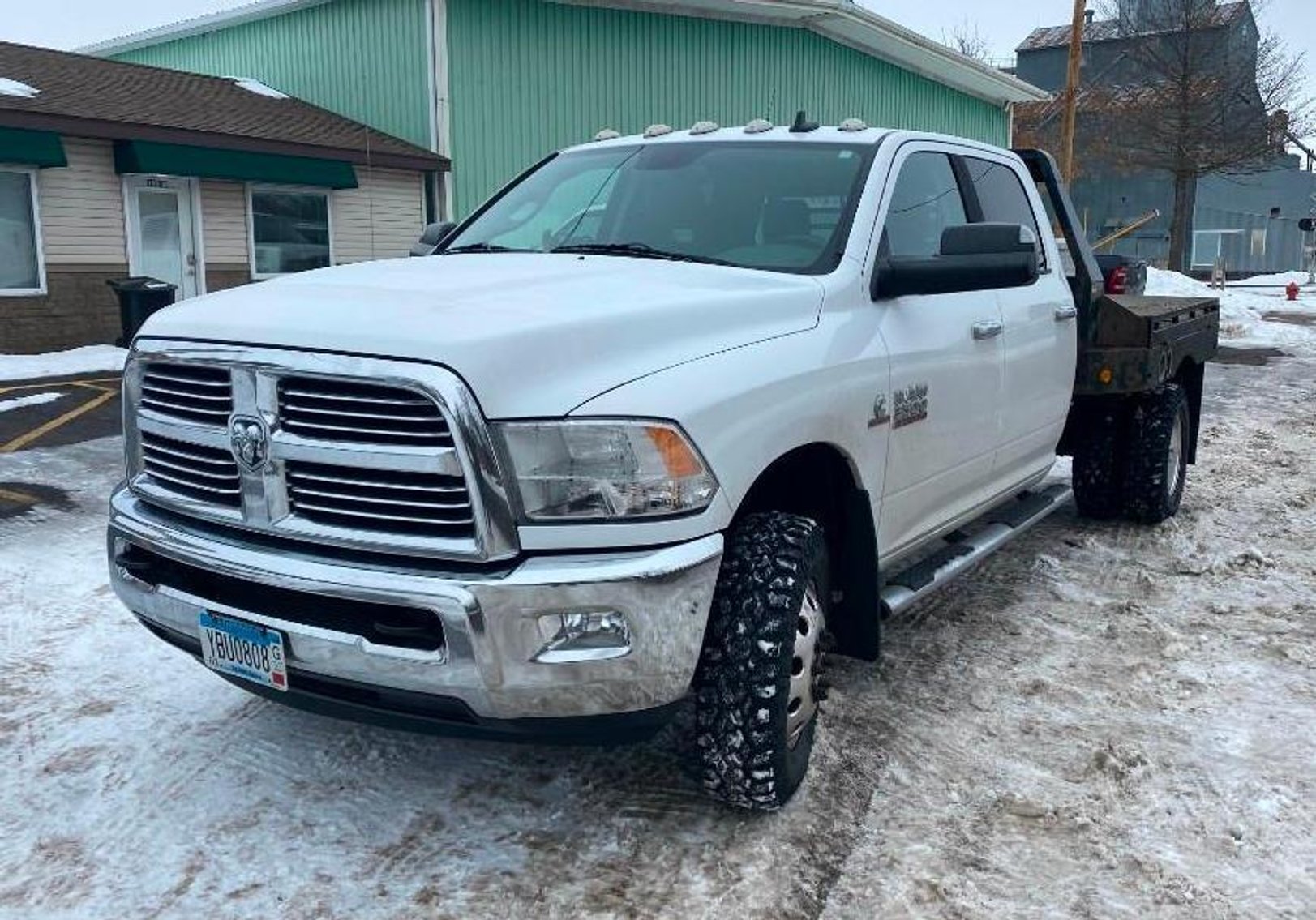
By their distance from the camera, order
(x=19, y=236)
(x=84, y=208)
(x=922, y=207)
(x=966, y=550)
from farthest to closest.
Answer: (x=84, y=208) < (x=19, y=236) < (x=966, y=550) < (x=922, y=207)

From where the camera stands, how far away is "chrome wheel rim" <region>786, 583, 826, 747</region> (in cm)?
310

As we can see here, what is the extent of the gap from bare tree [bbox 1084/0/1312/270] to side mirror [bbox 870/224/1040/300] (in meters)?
33.3

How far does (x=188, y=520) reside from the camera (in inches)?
122

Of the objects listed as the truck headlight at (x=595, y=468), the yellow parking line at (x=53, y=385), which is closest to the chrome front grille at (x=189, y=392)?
the truck headlight at (x=595, y=468)

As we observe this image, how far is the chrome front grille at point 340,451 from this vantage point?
2.60 m

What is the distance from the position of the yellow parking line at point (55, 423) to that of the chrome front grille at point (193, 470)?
577 centimetres

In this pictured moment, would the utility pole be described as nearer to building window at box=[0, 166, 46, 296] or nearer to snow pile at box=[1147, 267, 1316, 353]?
snow pile at box=[1147, 267, 1316, 353]

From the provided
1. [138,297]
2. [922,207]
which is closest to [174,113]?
[138,297]

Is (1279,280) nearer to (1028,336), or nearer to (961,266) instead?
(1028,336)

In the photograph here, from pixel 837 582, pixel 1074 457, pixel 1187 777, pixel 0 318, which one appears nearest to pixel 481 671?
pixel 837 582

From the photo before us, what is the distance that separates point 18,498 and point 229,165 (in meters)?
10.0

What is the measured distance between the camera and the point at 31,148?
13688 mm

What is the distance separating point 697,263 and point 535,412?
48.1 inches

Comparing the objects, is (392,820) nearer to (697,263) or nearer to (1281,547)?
(697,263)
